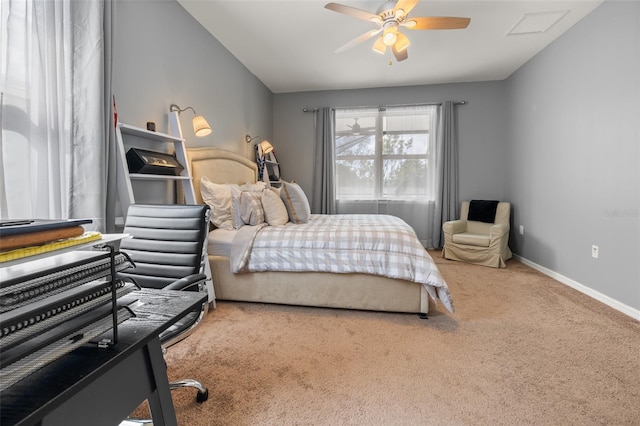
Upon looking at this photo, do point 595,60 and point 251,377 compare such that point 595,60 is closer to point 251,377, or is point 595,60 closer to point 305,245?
point 305,245

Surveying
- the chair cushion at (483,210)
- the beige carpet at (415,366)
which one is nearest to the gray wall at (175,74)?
the beige carpet at (415,366)

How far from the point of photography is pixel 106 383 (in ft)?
1.88

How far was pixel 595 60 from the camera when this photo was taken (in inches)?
105

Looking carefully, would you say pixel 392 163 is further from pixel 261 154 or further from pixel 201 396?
pixel 201 396

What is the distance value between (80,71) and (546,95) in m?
4.41

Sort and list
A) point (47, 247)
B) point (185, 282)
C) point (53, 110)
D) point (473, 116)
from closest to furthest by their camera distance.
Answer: point (47, 247) → point (185, 282) → point (53, 110) → point (473, 116)

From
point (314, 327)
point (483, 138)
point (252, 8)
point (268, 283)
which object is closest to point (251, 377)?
point (314, 327)

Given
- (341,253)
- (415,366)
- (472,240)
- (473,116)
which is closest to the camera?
(415,366)

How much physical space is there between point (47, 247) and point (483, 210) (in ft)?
15.5

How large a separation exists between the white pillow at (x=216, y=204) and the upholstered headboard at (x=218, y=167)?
65mm

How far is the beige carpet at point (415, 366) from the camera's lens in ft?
4.33

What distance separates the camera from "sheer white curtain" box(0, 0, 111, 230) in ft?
4.37

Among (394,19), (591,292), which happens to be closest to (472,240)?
(591,292)

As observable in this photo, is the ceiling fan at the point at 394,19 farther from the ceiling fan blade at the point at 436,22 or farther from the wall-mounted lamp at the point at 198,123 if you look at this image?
the wall-mounted lamp at the point at 198,123
